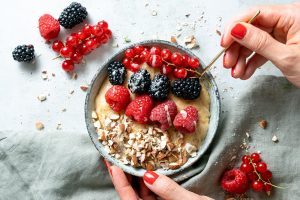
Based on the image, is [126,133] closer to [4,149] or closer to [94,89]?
[94,89]

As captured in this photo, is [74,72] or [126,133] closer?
[126,133]

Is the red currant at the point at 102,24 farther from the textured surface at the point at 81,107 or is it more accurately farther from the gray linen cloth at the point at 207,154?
the gray linen cloth at the point at 207,154

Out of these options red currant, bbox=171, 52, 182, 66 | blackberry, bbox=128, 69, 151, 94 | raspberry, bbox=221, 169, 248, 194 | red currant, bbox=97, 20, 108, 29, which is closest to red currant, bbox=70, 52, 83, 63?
red currant, bbox=97, 20, 108, 29

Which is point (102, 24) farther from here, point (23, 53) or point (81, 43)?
point (23, 53)

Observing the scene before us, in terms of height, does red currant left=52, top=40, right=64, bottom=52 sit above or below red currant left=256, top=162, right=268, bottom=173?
above

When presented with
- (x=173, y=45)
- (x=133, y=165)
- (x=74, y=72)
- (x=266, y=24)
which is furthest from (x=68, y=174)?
(x=266, y=24)

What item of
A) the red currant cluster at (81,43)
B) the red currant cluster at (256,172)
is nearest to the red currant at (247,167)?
the red currant cluster at (256,172)

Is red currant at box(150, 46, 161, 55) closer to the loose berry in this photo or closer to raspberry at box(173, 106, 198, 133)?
the loose berry

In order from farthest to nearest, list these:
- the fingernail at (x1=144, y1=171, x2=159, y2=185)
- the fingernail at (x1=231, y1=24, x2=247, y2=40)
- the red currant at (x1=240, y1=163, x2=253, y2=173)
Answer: the red currant at (x1=240, y1=163, x2=253, y2=173)
the fingernail at (x1=144, y1=171, x2=159, y2=185)
the fingernail at (x1=231, y1=24, x2=247, y2=40)
